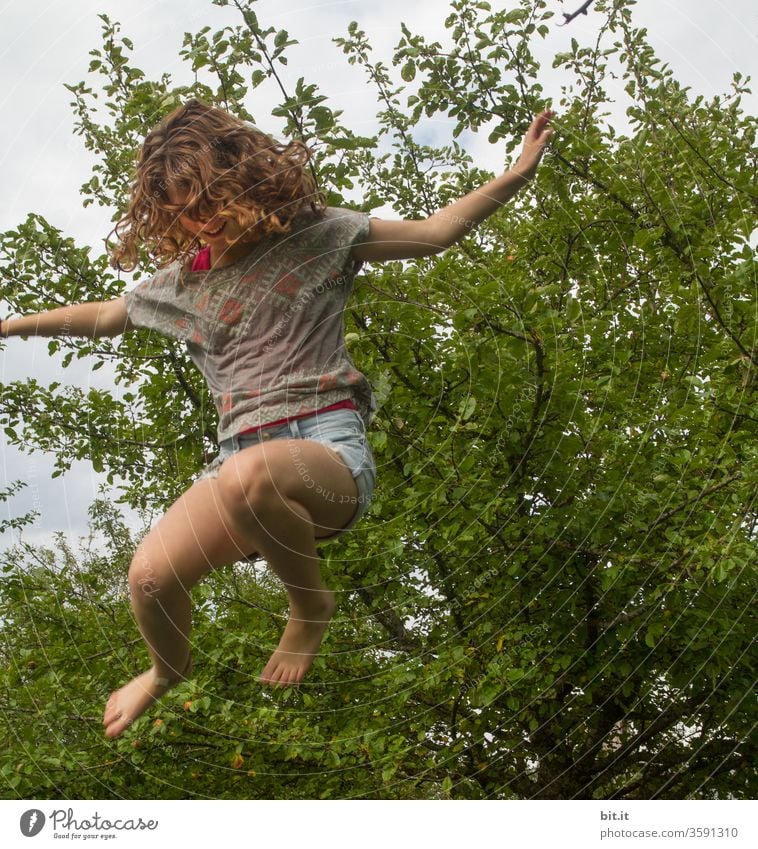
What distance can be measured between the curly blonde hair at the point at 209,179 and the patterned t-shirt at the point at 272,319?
0.22 feet

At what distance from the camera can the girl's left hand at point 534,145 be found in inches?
74.4

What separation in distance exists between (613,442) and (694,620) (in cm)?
72

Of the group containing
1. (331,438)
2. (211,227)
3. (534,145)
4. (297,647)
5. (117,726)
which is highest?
(534,145)

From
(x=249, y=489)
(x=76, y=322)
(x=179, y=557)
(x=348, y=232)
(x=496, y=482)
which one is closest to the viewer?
(x=249, y=489)

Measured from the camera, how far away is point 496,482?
3416mm

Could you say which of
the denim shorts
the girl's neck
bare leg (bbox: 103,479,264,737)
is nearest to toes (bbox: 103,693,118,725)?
bare leg (bbox: 103,479,264,737)

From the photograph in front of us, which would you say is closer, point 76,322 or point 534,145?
point 534,145

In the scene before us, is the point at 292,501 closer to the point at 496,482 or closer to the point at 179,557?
the point at 179,557

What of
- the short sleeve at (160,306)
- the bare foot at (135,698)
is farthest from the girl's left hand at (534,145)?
the bare foot at (135,698)

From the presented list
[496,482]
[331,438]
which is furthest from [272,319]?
[496,482]

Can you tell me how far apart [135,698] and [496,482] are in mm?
1660

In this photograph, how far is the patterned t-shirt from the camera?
74.2 inches

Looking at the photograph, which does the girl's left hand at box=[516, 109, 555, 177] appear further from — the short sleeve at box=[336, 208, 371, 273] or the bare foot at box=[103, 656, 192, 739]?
the bare foot at box=[103, 656, 192, 739]

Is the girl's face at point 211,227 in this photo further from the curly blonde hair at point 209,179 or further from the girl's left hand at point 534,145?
the girl's left hand at point 534,145
